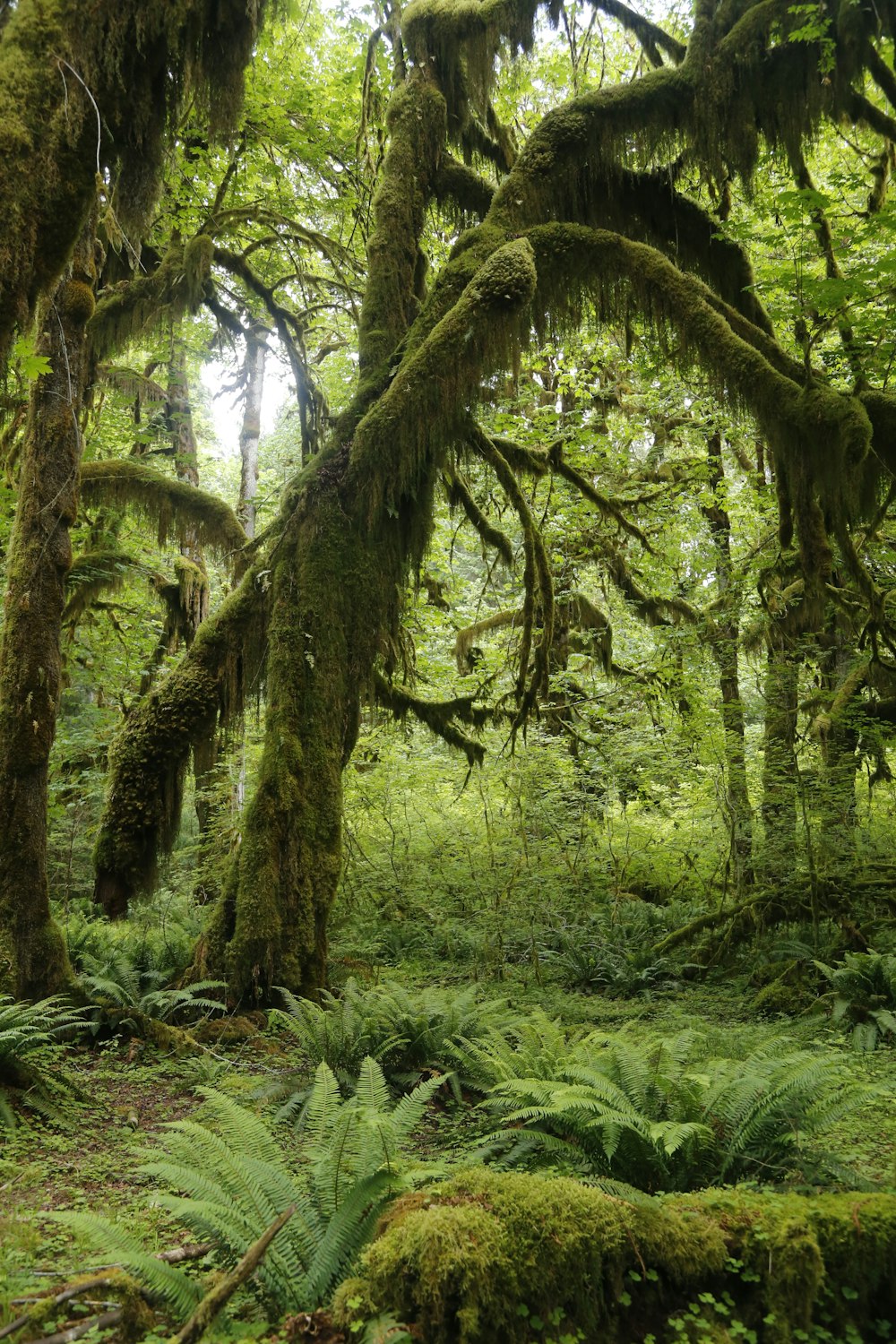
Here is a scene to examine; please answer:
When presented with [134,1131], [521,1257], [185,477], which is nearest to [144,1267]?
[521,1257]

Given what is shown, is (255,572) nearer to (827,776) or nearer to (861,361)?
(861,361)

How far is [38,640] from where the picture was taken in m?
6.19

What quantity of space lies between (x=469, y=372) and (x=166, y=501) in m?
5.48

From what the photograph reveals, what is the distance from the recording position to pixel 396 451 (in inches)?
265

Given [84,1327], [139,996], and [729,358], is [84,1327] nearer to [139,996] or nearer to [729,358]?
[139,996]

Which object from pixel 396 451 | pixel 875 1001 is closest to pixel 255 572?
pixel 396 451

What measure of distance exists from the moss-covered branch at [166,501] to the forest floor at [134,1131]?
6213 mm

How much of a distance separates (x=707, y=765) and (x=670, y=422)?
5.21 meters

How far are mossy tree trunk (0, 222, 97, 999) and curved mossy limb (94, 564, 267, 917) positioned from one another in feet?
3.56

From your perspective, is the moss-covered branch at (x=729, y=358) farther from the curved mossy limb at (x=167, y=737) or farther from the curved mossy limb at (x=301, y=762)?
the curved mossy limb at (x=167, y=737)

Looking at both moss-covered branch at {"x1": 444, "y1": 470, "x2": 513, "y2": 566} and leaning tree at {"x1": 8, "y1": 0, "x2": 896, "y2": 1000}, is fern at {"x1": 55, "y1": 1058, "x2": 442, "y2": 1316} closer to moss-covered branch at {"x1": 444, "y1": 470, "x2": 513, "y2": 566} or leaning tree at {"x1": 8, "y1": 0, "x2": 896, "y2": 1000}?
leaning tree at {"x1": 8, "y1": 0, "x2": 896, "y2": 1000}

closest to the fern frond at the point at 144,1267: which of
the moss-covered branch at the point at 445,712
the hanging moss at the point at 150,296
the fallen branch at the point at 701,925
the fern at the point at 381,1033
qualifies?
the fern at the point at 381,1033

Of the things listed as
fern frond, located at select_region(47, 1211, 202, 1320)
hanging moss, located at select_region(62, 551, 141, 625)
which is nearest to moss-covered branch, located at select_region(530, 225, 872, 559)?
fern frond, located at select_region(47, 1211, 202, 1320)

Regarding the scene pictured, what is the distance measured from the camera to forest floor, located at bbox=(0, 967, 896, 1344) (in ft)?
9.52
